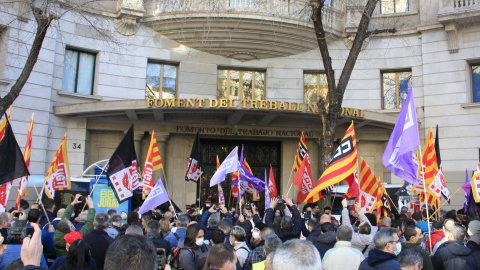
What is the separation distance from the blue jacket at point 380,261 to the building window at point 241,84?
14529mm

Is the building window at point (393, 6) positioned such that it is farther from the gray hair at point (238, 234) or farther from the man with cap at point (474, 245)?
the gray hair at point (238, 234)

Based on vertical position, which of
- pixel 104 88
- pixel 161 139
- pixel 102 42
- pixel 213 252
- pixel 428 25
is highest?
pixel 428 25

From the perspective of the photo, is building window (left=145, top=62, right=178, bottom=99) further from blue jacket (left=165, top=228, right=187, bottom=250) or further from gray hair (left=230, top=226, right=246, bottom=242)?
gray hair (left=230, top=226, right=246, bottom=242)

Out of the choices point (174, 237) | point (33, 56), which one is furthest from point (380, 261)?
point (33, 56)

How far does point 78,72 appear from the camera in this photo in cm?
1712

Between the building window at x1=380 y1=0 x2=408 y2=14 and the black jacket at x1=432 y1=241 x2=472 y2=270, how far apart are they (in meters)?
15.9

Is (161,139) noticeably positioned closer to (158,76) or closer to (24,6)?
(158,76)

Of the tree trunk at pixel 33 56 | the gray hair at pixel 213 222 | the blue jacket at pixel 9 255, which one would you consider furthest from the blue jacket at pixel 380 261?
the tree trunk at pixel 33 56

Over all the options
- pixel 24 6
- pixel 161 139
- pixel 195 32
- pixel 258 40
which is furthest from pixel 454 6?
pixel 24 6

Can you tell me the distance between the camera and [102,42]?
56.6 feet

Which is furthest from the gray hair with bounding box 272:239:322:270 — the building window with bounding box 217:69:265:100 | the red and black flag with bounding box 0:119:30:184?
the building window with bounding box 217:69:265:100

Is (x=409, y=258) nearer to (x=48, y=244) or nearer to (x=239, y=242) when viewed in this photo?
(x=239, y=242)

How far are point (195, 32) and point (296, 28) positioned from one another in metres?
4.03

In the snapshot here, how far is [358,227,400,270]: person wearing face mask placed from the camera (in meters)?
4.52
